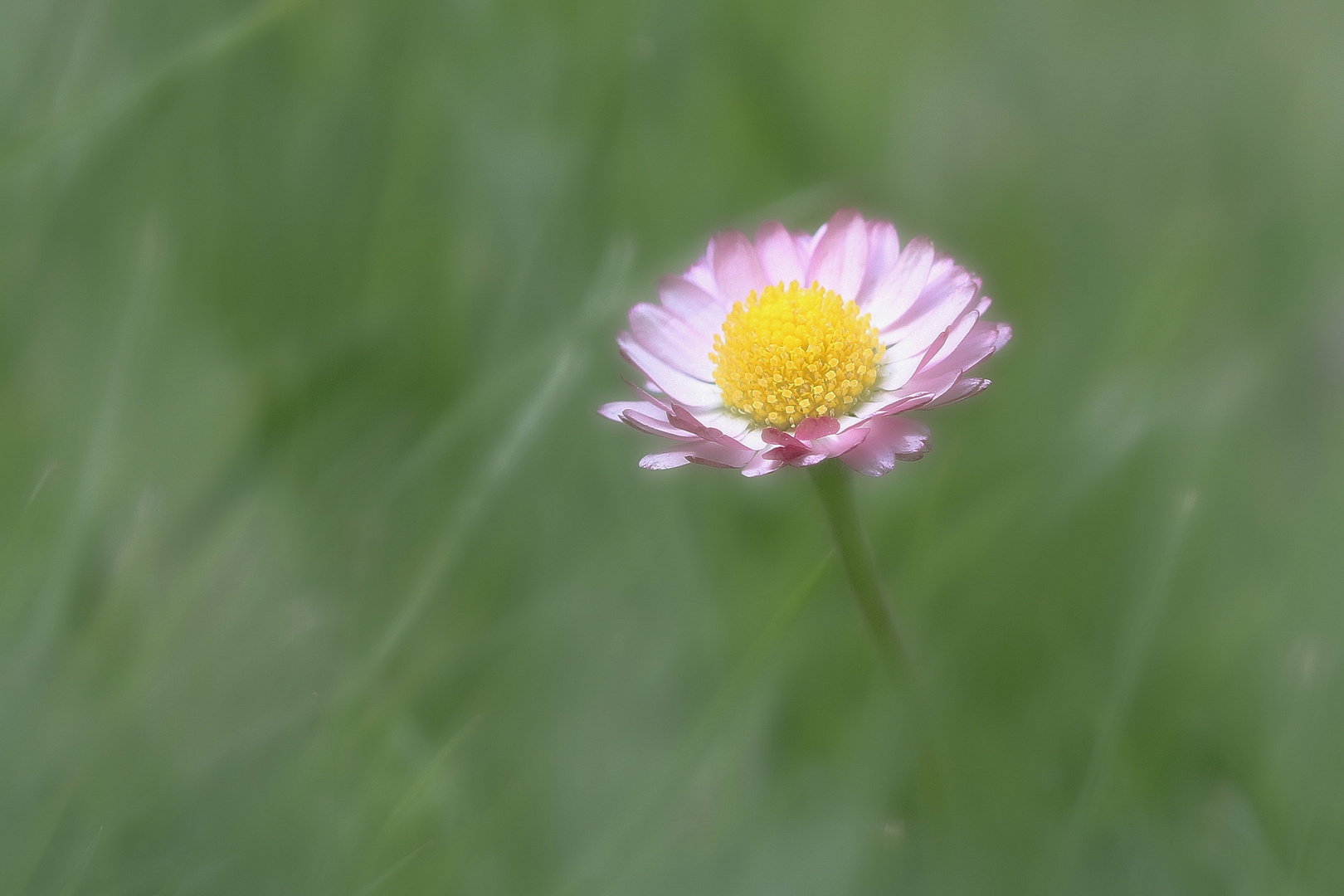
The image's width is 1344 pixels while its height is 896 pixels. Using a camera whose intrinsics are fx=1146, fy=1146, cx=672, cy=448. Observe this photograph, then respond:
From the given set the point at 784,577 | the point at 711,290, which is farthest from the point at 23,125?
the point at 784,577

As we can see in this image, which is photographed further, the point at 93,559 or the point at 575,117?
the point at 575,117

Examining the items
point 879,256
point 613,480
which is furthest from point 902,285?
point 613,480

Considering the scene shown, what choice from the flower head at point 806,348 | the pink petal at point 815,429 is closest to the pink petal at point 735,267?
the flower head at point 806,348

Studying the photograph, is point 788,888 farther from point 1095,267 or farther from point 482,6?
point 482,6

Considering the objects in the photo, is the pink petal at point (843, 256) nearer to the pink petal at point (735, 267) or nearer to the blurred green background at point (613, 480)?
the pink petal at point (735, 267)

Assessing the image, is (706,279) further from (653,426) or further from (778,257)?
(653,426)

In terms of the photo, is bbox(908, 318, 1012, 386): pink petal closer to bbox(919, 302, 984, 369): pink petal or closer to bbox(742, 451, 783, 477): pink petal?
bbox(919, 302, 984, 369): pink petal
